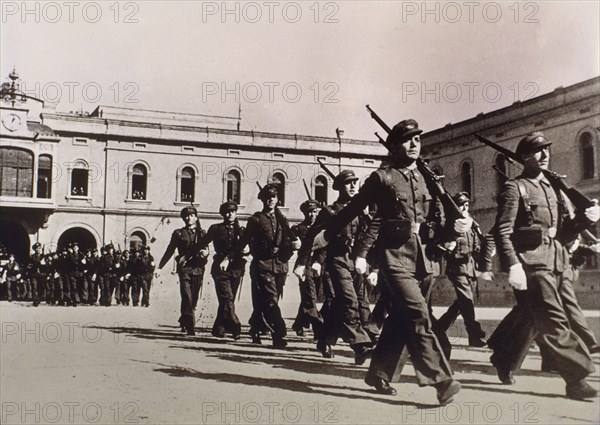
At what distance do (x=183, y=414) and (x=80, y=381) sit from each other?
1.16 meters

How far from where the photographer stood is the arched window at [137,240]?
645 centimetres

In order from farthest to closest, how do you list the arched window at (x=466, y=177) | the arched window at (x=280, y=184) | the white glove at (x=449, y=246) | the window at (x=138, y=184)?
the arched window at (x=280, y=184), the window at (x=138, y=184), the arched window at (x=466, y=177), the white glove at (x=449, y=246)

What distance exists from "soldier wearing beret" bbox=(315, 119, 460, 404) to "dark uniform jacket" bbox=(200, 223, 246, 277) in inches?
103

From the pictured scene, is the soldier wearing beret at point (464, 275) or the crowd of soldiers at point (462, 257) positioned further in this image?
the soldier wearing beret at point (464, 275)

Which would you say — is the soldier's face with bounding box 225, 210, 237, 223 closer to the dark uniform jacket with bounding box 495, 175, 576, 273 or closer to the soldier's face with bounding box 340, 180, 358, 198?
the soldier's face with bounding box 340, 180, 358, 198

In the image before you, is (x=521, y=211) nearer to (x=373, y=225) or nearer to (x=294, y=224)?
(x=373, y=225)

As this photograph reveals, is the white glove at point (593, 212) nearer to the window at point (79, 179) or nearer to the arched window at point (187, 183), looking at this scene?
the arched window at point (187, 183)

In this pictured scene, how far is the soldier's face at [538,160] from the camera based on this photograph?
3.78 m

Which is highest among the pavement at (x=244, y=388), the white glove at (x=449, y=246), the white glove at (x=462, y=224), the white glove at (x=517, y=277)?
the white glove at (x=462, y=224)

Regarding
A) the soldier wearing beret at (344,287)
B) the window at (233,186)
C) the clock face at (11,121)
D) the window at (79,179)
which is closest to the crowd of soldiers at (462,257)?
the soldier wearing beret at (344,287)

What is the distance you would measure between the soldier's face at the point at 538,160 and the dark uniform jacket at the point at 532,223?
0.24ft

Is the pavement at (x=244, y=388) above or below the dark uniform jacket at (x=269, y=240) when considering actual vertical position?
below

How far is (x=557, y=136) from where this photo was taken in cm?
402

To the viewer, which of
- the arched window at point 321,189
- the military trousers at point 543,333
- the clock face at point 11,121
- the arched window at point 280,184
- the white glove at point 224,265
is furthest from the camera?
the clock face at point 11,121
